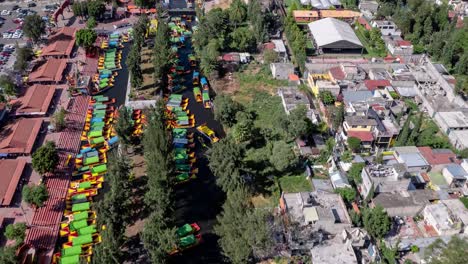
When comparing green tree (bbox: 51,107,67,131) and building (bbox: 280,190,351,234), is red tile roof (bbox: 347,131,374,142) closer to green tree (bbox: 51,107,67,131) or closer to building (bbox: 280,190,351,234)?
building (bbox: 280,190,351,234)

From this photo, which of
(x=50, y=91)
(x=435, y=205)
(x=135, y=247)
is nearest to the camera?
(x=135, y=247)

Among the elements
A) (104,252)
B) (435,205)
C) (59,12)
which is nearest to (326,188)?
(435,205)

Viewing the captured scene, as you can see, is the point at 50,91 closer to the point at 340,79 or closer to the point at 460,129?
the point at 340,79

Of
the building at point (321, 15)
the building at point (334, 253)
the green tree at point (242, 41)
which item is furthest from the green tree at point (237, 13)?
the building at point (334, 253)

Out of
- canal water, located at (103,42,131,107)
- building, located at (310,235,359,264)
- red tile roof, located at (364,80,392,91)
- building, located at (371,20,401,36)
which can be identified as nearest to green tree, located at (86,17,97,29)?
canal water, located at (103,42,131,107)

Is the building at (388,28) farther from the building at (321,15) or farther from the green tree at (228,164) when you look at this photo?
the green tree at (228,164)

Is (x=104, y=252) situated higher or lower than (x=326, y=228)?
higher
